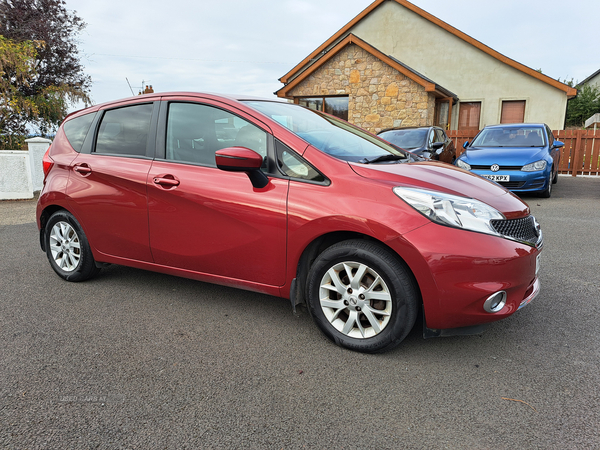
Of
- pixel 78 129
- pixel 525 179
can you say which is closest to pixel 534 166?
pixel 525 179

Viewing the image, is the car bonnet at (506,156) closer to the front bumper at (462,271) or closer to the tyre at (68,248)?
the front bumper at (462,271)

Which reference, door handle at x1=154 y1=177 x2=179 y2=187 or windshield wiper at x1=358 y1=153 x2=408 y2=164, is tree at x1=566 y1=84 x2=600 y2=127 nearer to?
windshield wiper at x1=358 y1=153 x2=408 y2=164

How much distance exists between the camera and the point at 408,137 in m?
10.8

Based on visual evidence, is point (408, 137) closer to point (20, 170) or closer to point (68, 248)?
point (68, 248)

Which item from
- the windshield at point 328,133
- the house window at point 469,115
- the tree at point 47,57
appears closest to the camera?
the windshield at point 328,133

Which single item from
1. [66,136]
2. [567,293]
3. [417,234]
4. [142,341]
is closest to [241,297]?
[142,341]

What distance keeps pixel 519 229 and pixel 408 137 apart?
8.31 metres

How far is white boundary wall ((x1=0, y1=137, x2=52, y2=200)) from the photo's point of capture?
33.7 ft

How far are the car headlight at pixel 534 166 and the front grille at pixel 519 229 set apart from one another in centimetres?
698

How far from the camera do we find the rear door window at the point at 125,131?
3717 mm

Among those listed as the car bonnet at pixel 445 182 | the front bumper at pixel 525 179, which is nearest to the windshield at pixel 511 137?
the front bumper at pixel 525 179

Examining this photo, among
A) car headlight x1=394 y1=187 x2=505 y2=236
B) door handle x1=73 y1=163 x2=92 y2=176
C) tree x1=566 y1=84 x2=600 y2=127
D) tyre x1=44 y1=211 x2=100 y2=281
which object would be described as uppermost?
tree x1=566 y1=84 x2=600 y2=127

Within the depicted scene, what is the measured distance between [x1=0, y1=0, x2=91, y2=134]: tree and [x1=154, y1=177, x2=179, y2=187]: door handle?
1147cm

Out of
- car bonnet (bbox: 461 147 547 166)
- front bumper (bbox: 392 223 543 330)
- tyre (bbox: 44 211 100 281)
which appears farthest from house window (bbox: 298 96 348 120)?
front bumper (bbox: 392 223 543 330)
